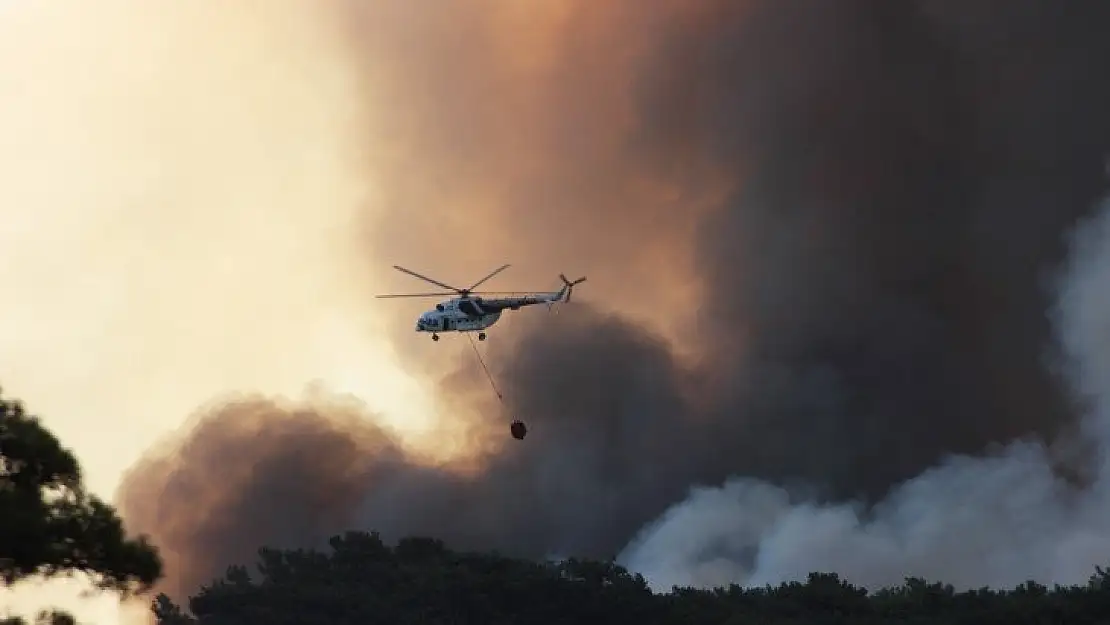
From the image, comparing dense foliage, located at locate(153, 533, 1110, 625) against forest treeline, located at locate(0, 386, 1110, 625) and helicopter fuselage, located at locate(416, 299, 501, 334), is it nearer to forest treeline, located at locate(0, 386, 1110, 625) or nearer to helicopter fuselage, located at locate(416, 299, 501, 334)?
forest treeline, located at locate(0, 386, 1110, 625)

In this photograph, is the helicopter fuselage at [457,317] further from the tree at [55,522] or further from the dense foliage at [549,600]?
the tree at [55,522]

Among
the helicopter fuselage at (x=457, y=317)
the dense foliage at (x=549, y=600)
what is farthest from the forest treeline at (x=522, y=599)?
the helicopter fuselage at (x=457, y=317)

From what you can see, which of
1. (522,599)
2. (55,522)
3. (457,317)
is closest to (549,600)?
(522,599)

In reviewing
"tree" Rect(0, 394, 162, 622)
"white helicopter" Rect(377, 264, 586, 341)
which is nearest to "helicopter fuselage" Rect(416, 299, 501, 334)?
"white helicopter" Rect(377, 264, 586, 341)

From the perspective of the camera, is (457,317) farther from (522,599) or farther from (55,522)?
(55,522)

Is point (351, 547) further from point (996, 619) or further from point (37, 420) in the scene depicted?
point (37, 420)

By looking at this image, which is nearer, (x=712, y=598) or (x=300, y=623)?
(x=300, y=623)

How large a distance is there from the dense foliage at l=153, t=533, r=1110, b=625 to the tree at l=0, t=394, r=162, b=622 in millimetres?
78885

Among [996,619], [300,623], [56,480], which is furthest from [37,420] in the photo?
[996,619]

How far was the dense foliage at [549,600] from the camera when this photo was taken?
112562 millimetres

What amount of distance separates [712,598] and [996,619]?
1882 cm

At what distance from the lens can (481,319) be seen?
114188mm

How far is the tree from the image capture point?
32.7m

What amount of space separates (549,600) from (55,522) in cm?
8629
